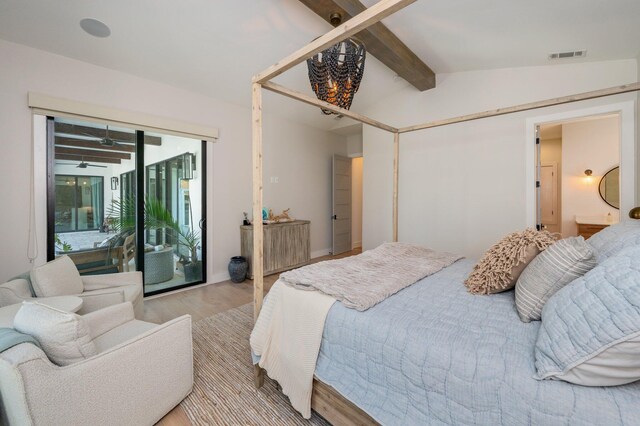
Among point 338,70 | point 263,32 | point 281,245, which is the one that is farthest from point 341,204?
point 338,70

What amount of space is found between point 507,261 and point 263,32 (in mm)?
3068

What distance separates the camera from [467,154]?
3.81 m

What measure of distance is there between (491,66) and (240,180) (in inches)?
151

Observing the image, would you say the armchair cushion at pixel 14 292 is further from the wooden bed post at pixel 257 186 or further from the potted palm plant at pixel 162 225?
the wooden bed post at pixel 257 186

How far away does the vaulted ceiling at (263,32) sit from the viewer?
2295 millimetres

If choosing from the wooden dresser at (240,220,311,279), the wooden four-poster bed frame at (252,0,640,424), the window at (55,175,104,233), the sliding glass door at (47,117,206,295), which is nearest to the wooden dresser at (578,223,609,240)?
the wooden four-poster bed frame at (252,0,640,424)

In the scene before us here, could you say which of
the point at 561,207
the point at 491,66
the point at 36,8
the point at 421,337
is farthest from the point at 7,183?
the point at 561,207

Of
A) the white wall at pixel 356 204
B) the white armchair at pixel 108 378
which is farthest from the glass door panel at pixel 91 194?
the white wall at pixel 356 204

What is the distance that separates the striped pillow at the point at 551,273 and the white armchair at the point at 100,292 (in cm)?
268

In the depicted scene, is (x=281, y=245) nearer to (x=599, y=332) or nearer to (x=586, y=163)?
(x=599, y=332)

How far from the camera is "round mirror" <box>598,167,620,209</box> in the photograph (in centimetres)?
444

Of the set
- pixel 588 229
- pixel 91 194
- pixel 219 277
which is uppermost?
pixel 91 194

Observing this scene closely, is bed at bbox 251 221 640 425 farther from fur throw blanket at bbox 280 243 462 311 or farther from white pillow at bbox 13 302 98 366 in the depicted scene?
white pillow at bbox 13 302 98 366

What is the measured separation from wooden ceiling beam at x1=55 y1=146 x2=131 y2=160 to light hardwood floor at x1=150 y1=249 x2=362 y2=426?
181 cm
